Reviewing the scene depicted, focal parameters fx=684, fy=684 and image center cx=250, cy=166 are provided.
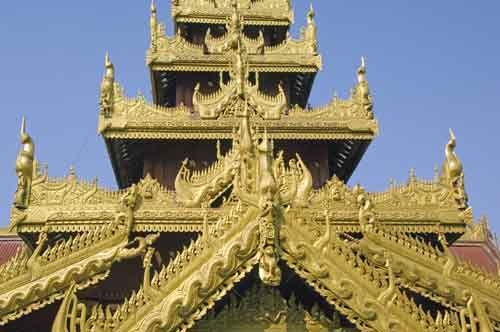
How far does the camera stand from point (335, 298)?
7.12 m

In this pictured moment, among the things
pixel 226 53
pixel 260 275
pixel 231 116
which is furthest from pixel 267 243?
pixel 226 53

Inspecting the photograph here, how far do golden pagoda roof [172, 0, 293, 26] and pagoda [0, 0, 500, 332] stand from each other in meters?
0.05

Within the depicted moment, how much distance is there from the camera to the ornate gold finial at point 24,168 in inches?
496

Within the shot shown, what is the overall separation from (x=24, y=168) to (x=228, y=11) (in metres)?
8.43

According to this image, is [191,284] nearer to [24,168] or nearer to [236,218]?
[236,218]

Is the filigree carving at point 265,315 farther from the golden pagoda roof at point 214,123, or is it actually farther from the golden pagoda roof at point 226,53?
the golden pagoda roof at point 226,53

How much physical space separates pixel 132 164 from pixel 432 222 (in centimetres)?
763

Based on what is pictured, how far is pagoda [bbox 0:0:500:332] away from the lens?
710 centimetres

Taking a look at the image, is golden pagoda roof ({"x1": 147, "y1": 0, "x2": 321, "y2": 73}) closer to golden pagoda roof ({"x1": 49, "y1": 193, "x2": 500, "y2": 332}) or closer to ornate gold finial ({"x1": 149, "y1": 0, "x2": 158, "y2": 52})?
ornate gold finial ({"x1": 149, "y1": 0, "x2": 158, "y2": 52})

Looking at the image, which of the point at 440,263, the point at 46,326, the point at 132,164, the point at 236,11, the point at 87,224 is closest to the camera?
the point at 440,263

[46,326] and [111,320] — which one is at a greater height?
[111,320]

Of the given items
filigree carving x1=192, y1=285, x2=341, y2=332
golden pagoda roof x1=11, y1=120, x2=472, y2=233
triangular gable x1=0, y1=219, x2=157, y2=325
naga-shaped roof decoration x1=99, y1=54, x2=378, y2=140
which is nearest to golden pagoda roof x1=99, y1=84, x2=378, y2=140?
naga-shaped roof decoration x1=99, y1=54, x2=378, y2=140

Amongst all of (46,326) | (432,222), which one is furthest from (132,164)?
(432,222)

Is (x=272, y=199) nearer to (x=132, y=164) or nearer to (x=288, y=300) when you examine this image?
(x=288, y=300)
